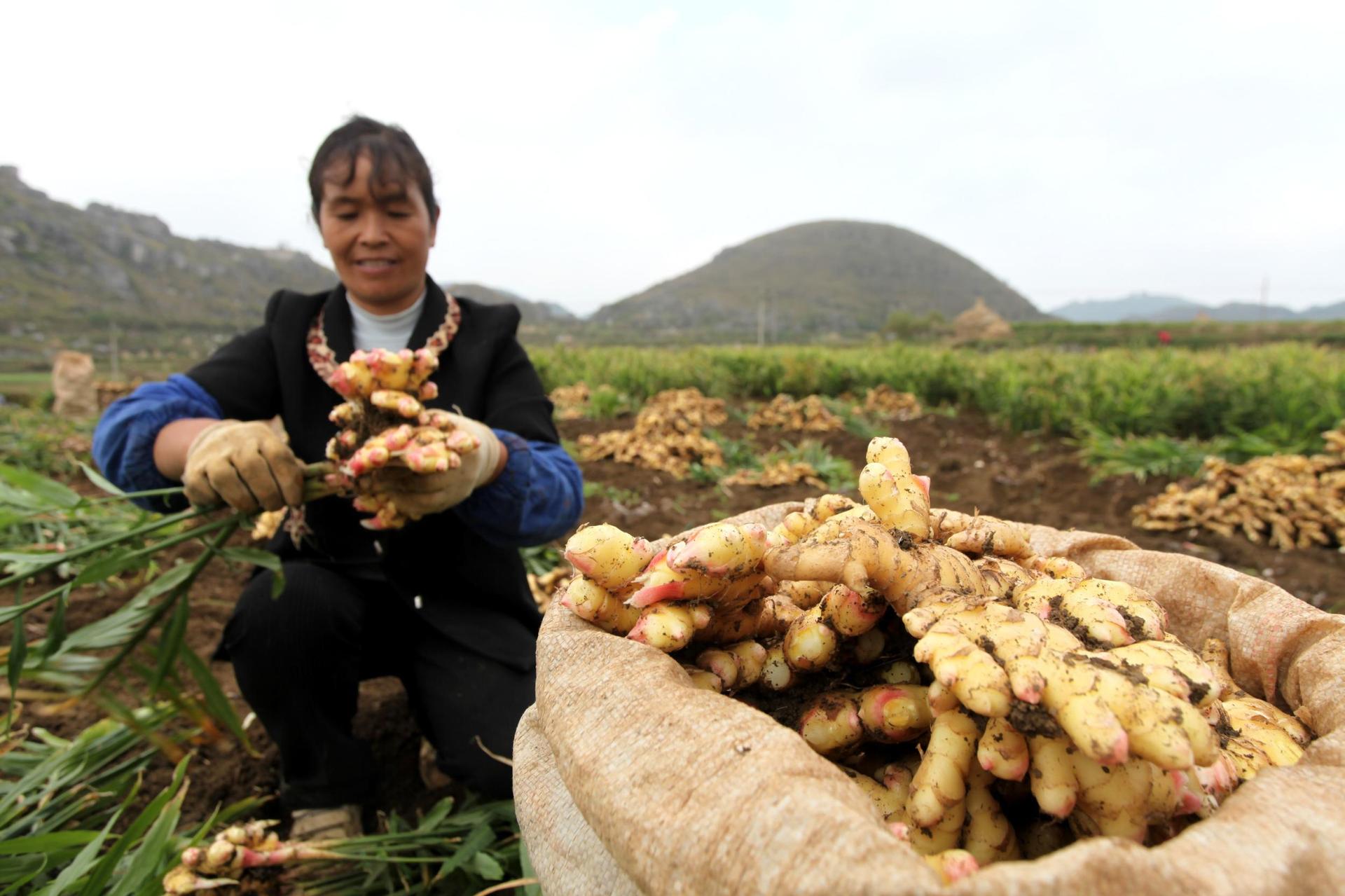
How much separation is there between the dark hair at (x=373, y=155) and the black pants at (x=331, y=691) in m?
1.09

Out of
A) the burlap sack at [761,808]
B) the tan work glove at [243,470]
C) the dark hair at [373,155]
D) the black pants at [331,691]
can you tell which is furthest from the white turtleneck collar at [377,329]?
the burlap sack at [761,808]

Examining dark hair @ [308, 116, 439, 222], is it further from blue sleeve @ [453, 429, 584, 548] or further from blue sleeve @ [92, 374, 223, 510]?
blue sleeve @ [453, 429, 584, 548]

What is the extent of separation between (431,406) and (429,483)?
2.00ft

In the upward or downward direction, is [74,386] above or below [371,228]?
below

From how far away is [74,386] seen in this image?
12172 millimetres

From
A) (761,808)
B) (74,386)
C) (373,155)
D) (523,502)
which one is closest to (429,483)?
(523,502)

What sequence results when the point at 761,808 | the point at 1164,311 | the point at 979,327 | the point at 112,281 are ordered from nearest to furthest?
the point at 761,808 < the point at 979,327 < the point at 112,281 < the point at 1164,311

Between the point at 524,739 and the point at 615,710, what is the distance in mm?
346

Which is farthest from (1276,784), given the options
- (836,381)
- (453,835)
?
(836,381)

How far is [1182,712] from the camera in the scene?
0.67m

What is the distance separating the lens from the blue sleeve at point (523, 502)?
6.25 feet

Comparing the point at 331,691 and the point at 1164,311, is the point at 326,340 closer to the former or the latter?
the point at 331,691

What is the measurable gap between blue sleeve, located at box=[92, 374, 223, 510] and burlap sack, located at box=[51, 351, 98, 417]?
13391 millimetres

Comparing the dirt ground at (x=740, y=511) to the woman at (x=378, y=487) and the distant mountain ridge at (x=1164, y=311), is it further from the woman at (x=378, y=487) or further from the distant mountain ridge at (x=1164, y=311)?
the distant mountain ridge at (x=1164, y=311)
